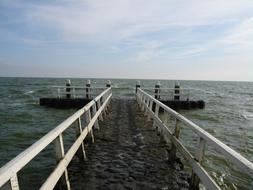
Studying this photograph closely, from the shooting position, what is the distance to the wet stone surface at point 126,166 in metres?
4.25

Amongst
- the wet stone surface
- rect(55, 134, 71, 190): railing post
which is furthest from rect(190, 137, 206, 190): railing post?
rect(55, 134, 71, 190): railing post

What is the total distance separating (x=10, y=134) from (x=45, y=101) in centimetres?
837

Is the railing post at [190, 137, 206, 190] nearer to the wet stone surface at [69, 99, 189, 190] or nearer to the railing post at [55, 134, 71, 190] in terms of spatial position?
the wet stone surface at [69, 99, 189, 190]

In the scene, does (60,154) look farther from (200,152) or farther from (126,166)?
(200,152)

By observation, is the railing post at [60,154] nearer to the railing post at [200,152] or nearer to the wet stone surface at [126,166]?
the wet stone surface at [126,166]

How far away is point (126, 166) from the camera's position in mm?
4969

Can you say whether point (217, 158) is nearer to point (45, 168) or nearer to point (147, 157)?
point (147, 157)

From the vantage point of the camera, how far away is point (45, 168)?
625 centimetres

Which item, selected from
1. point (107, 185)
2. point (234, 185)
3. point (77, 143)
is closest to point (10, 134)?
point (77, 143)

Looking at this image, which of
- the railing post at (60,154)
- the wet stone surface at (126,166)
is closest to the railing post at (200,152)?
the wet stone surface at (126,166)

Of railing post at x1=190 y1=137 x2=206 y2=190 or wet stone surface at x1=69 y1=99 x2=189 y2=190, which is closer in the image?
railing post at x1=190 y1=137 x2=206 y2=190

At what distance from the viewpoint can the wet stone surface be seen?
4.25 metres

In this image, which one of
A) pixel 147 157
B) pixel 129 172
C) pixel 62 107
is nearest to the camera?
pixel 129 172

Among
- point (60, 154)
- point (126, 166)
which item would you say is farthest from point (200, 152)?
point (60, 154)
